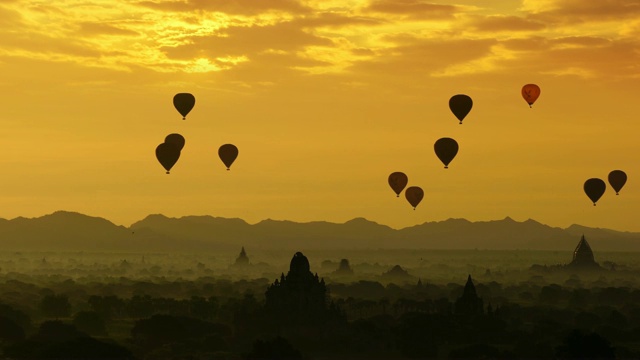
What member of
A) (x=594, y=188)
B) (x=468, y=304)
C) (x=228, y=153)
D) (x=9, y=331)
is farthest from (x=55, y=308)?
(x=594, y=188)

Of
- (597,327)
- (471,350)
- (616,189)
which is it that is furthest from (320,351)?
(616,189)

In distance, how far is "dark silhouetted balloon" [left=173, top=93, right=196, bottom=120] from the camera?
144 metres

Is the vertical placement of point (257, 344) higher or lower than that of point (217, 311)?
lower

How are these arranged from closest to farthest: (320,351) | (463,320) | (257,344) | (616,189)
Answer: (257,344)
(320,351)
(463,320)
(616,189)

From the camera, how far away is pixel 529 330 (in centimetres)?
15838

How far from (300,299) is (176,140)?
3654 cm

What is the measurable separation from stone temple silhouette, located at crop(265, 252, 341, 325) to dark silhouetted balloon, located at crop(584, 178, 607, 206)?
209 ft

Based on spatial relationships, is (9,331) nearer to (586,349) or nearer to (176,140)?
(176,140)

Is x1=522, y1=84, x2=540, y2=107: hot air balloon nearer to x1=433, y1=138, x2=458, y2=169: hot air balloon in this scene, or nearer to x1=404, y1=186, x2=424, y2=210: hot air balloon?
x1=433, y1=138, x2=458, y2=169: hot air balloon

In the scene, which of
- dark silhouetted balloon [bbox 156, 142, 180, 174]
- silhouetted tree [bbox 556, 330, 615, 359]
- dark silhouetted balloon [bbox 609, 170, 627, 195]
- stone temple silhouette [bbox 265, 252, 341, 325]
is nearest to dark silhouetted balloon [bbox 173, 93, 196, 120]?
dark silhouetted balloon [bbox 156, 142, 180, 174]

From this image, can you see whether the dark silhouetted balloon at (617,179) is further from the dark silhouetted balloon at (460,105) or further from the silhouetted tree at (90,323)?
the silhouetted tree at (90,323)

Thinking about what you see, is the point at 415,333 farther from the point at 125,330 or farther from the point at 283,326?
the point at 125,330

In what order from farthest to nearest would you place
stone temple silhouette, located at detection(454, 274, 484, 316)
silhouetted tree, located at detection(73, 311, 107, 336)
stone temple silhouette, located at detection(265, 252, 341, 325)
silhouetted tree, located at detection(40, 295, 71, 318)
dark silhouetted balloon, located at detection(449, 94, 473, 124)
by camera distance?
silhouetted tree, located at detection(40, 295, 71, 318) < silhouetted tree, located at detection(73, 311, 107, 336) < stone temple silhouette, located at detection(454, 274, 484, 316) < dark silhouetted balloon, located at detection(449, 94, 473, 124) < stone temple silhouette, located at detection(265, 252, 341, 325)

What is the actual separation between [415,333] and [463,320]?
12.3 metres
